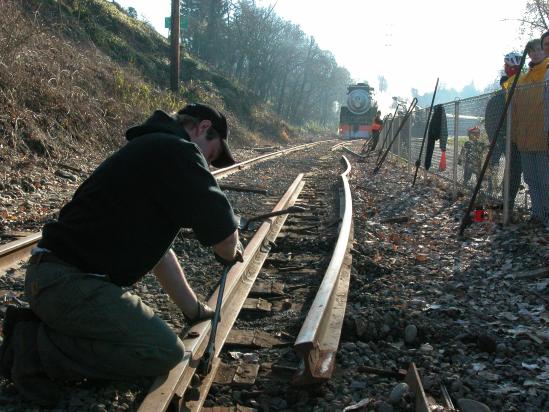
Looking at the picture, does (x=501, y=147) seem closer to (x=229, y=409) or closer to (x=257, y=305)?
(x=257, y=305)

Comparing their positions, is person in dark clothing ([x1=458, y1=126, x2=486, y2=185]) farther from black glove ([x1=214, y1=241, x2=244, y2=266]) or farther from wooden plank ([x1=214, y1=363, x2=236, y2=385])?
wooden plank ([x1=214, y1=363, x2=236, y2=385])

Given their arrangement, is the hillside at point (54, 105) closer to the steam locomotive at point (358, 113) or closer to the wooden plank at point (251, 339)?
the wooden plank at point (251, 339)

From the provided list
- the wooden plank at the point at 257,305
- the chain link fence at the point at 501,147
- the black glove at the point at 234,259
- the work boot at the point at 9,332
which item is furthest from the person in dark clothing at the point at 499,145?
the work boot at the point at 9,332

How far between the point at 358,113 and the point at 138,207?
1562 inches

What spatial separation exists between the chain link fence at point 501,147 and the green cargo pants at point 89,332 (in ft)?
17.8

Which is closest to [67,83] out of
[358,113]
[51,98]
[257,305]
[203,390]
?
[51,98]

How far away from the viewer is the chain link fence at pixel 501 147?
22.5 feet

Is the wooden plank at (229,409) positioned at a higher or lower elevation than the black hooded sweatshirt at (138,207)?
lower

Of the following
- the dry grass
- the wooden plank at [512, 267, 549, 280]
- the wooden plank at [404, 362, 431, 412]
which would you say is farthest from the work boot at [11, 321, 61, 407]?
the dry grass

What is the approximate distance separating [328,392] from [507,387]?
0.99 m

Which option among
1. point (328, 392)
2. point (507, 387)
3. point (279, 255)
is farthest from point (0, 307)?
point (507, 387)

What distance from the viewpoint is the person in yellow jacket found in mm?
6758

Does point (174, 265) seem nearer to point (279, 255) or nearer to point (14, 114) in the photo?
point (279, 255)

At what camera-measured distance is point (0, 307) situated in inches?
157
